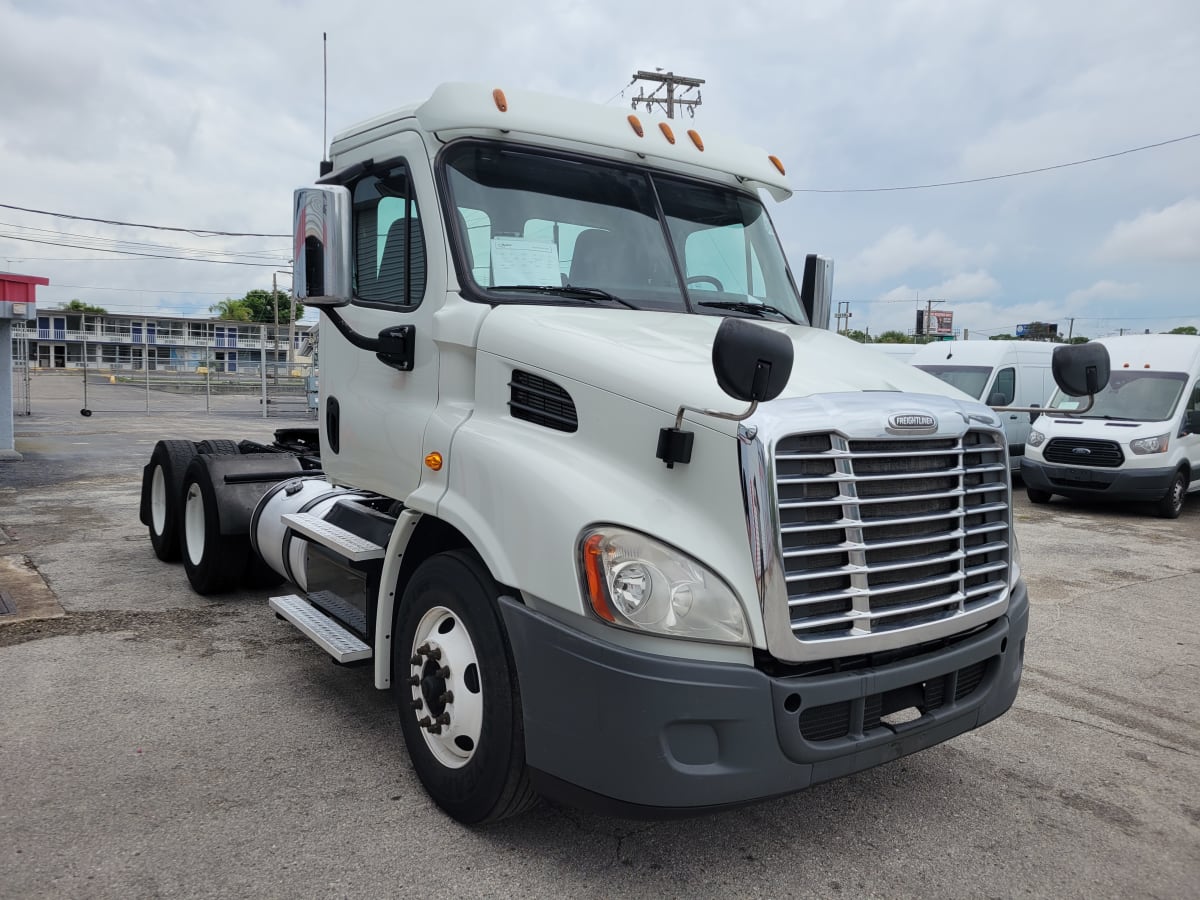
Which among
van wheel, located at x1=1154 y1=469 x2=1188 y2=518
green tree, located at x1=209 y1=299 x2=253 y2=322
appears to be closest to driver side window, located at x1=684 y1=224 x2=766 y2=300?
van wheel, located at x1=1154 y1=469 x2=1188 y2=518

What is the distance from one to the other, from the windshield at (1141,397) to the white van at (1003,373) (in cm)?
195

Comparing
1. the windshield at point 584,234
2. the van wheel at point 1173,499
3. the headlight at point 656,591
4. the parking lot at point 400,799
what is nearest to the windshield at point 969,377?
the van wheel at point 1173,499

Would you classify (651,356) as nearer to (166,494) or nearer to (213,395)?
(166,494)

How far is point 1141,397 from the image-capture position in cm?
1341

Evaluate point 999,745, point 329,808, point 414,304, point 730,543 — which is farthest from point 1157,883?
point 414,304

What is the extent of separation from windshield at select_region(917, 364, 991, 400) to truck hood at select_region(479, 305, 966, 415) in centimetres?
1308

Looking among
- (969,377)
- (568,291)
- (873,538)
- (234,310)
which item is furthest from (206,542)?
(234,310)

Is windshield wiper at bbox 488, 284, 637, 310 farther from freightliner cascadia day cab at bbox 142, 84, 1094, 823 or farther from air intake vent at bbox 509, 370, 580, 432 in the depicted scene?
air intake vent at bbox 509, 370, 580, 432

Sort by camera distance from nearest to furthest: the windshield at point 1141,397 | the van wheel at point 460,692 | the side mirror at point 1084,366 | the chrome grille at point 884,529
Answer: the chrome grille at point 884,529 < the van wheel at point 460,692 < the side mirror at point 1084,366 < the windshield at point 1141,397

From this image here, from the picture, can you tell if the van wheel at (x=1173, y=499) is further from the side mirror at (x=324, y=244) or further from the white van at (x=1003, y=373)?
the side mirror at (x=324, y=244)

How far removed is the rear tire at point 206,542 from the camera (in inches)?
Result: 248

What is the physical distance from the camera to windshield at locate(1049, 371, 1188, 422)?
1309cm

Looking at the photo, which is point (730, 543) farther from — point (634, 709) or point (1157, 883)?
point (1157, 883)

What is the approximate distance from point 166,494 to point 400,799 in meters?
4.52
